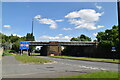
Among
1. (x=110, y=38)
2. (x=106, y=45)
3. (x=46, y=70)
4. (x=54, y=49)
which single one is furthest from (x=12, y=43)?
(x=46, y=70)

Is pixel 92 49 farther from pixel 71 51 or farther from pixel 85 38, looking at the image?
pixel 85 38

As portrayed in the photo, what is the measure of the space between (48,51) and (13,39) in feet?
206

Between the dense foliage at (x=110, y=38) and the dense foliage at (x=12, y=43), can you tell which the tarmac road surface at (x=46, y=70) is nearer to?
the dense foliage at (x=110, y=38)

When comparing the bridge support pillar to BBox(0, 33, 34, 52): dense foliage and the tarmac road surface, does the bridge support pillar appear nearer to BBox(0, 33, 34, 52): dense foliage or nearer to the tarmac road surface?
BBox(0, 33, 34, 52): dense foliage

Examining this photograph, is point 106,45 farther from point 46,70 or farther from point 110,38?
point 46,70

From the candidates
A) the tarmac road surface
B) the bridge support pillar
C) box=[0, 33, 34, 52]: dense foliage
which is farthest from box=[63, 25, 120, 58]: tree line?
the tarmac road surface

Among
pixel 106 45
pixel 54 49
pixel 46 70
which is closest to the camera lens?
pixel 46 70

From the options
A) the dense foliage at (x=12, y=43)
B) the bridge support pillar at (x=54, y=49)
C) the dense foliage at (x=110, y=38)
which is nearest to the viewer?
the dense foliage at (x=110, y=38)

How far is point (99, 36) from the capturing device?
76750 millimetres

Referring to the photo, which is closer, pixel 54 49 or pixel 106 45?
pixel 106 45

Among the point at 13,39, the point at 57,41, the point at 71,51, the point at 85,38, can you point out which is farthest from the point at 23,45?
the point at 13,39

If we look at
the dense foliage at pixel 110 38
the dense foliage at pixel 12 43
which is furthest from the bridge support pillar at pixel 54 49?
the dense foliage at pixel 110 38

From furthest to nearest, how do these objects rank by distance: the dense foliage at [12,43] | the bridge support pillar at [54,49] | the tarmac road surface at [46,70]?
the dense foliage at [12,43], the bridge support pillar at [54,49], the tarmac road surface at [46,70]

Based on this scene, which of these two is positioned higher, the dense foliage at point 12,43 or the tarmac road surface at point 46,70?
the dense foliage at point 12,43
